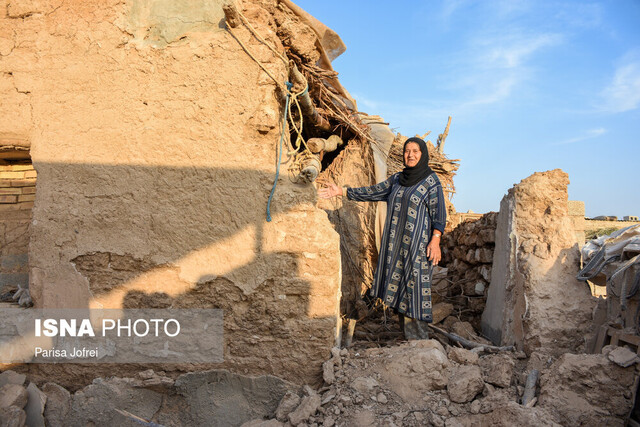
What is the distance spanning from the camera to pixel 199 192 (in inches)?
103

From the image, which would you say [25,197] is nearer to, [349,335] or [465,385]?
[349,335]

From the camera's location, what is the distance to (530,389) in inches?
92.7

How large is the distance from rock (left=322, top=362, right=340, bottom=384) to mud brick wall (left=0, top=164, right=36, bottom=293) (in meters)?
2.30

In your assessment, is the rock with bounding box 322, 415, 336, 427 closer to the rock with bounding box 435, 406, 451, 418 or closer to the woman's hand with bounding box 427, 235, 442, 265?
the rock with bounding box 435, 406, 451, 418

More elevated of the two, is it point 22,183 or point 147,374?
point 22,183

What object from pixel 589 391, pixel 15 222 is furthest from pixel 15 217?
pixel 589 391

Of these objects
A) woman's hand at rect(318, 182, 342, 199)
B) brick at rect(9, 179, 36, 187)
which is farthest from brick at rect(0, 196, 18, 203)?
woman's hand at rect(318, 182, 342, 199)

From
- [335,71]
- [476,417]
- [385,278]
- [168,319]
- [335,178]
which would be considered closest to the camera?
[476,417]

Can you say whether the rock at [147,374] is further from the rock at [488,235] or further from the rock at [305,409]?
the rock at [488,235]

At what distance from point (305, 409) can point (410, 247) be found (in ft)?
4.13

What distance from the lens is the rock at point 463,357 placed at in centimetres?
254

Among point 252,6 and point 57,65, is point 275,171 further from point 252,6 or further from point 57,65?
point 57,65

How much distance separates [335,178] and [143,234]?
7.10 feet

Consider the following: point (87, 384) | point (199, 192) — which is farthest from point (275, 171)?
point (87, 384)
